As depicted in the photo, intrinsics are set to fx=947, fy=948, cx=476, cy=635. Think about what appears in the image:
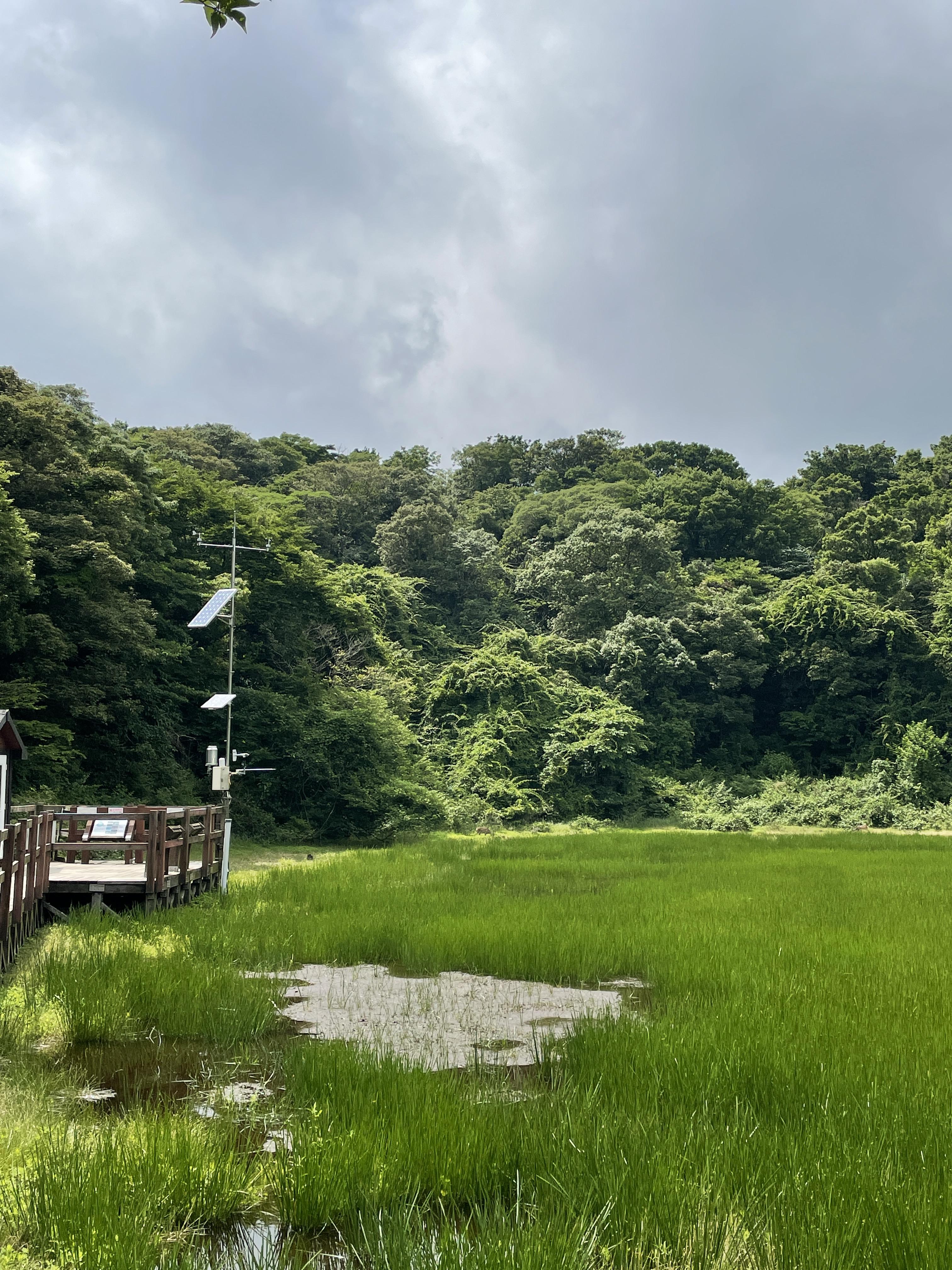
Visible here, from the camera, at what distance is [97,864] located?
42.3ft

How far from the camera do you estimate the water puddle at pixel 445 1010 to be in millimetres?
5852

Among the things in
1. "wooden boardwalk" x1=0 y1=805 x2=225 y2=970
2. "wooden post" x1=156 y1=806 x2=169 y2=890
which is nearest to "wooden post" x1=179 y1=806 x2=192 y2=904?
"wooden boardwalk" x1=0 y1=805 x2=225 y2=970

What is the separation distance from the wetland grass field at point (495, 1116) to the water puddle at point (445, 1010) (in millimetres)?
224

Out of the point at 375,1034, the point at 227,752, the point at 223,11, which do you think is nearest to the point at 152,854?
the point at 227,752

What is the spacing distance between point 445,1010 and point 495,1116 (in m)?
2.64

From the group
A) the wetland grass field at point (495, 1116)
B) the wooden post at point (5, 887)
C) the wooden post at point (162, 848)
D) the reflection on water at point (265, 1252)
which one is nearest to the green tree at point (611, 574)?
the wooden post at point (162, 848)

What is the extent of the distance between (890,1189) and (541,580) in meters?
37.8

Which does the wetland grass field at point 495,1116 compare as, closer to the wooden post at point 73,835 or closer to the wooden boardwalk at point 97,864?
the wooden boardwalk at point 97,864

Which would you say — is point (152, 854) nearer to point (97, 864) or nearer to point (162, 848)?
point (162, 848)

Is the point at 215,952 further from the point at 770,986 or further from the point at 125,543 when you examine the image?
the point at 125,543

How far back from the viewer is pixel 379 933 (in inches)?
376

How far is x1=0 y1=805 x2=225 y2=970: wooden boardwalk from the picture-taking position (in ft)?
26.3

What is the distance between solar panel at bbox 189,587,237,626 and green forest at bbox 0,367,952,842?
5.36 meters

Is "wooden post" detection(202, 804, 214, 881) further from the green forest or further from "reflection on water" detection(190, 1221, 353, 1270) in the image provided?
"reflection on water" detection(190, 1221, 353, 1270)
